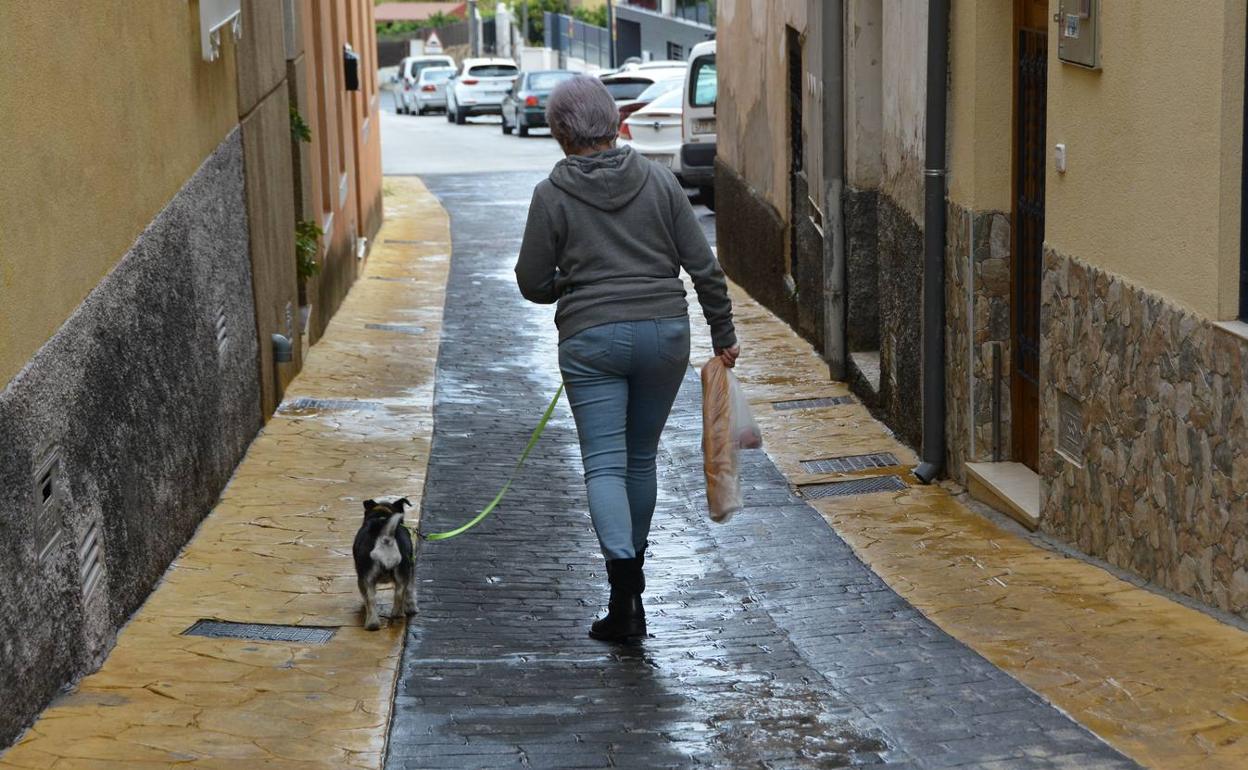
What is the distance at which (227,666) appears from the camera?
5.74m

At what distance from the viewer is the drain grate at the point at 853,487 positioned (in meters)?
8.65

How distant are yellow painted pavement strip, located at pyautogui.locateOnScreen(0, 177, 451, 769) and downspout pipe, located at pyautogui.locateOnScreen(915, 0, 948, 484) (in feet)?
8.43

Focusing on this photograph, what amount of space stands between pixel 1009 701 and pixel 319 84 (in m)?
11.6

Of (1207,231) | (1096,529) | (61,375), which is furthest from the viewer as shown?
(1096,529)

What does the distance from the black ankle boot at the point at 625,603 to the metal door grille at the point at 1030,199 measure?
9.66ft

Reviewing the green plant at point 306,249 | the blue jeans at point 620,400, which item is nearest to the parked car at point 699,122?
the green plant at point 306,249

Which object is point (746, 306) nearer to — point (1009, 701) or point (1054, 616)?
point (1054, 616)

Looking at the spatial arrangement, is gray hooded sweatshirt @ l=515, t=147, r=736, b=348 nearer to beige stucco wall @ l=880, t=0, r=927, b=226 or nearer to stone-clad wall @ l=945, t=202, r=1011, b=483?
stone-clad wall @ l=945, t=202, r=1011, b=483

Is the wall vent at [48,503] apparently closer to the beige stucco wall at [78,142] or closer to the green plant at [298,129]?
the beige stucco wall at [78,142]

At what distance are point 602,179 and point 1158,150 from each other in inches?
78.8

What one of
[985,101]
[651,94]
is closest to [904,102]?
[985,101]

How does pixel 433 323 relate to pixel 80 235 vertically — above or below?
below

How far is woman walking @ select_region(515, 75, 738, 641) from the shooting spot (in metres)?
5.77

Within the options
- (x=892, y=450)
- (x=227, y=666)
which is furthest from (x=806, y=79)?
(x=227, y=666)
